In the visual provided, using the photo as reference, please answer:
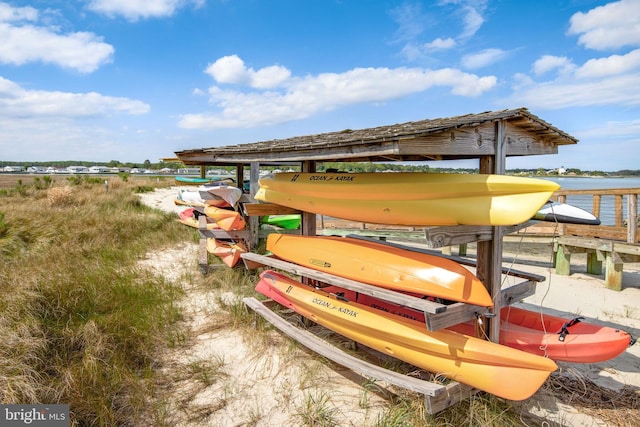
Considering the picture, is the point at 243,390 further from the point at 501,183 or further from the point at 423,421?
the point at 501,183

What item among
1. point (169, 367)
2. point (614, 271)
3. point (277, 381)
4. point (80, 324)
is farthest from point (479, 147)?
point (614, 271)

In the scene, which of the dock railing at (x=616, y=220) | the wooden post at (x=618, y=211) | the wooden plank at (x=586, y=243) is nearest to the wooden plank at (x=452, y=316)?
the dock railing at (x=616, y=220)

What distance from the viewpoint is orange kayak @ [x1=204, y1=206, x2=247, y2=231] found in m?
7.49

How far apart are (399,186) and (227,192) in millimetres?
4401

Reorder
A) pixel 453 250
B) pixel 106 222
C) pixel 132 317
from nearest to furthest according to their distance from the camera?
1. pixel 132 317
2. pixel 106 222
3. pixel 453 250

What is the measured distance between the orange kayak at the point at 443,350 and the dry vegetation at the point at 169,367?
30 centimetres

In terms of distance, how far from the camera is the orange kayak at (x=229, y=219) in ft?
24.6

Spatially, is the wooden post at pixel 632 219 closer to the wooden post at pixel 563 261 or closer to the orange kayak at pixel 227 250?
the wooden post at pixel 563 261

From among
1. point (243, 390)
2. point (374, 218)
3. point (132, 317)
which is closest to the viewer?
point (243, 390)

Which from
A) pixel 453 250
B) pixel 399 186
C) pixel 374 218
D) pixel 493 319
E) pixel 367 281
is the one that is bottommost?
pixel 453 250

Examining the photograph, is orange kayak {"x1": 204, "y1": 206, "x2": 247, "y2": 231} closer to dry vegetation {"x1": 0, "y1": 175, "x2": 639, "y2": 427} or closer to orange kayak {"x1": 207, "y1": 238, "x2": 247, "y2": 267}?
orange kayak {"x1": 207, "y1": 238, "x2": 247, "y2": 267}

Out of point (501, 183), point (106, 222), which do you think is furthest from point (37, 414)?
point (106, 222)

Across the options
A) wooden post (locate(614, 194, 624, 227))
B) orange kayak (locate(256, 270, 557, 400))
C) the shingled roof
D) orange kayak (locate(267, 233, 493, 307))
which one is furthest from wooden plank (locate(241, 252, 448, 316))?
wooden post (locate(614, 194, 624, 227))

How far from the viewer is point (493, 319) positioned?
138 inches
